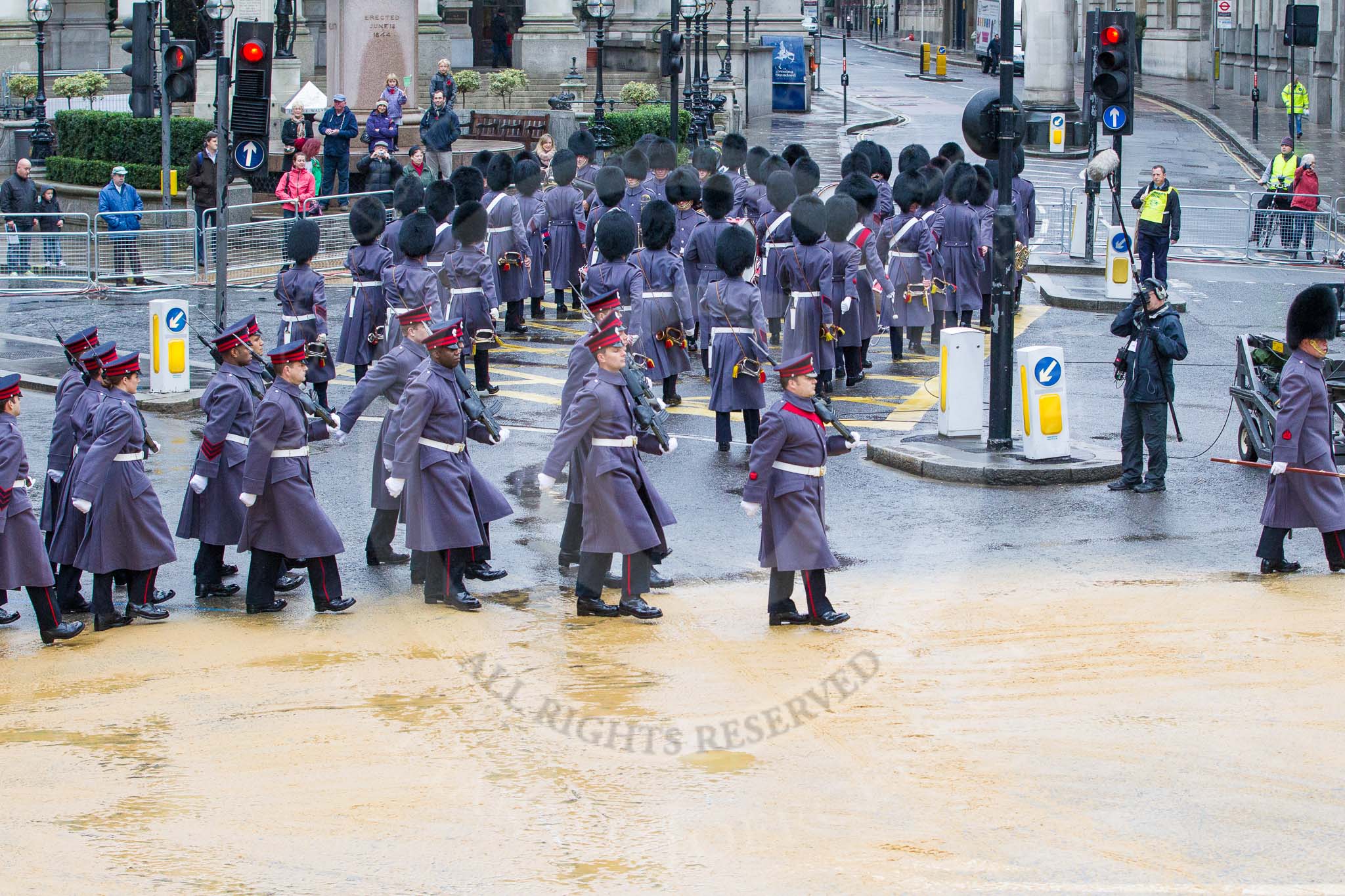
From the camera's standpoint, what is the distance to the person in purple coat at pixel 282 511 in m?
10.9

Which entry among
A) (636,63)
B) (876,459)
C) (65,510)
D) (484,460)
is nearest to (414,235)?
(484,460)

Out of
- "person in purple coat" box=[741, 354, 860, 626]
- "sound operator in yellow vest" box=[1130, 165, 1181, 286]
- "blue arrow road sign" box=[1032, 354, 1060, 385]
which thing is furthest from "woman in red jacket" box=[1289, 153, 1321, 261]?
"person in purple coat" box=[741, 354, 860, 626]

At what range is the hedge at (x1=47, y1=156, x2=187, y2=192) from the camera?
97.7ft

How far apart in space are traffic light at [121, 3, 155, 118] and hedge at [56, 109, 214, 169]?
7.40m

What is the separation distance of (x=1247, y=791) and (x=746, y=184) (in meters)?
15.1

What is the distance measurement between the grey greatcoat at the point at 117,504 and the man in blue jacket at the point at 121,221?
47.9 ft

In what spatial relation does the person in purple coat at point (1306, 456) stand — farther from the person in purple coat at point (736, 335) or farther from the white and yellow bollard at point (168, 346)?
the white and yellow bollard at point (168, 346)

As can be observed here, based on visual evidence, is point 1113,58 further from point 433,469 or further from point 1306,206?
point 1306,206

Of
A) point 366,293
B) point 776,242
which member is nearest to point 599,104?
point 776,242

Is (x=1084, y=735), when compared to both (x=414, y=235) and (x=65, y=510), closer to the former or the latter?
(x=65, y=510)

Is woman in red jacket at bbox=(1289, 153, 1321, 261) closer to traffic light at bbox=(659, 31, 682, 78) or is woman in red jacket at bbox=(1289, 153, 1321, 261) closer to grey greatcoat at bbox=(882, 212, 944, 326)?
traffic light at bbox=(659, 31, 682, 78)

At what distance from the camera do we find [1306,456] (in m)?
11.6

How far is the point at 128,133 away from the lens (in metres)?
31.0

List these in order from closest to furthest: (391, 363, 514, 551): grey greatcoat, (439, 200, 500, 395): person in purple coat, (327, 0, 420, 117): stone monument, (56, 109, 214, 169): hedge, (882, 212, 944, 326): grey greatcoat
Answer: (391, 363, 514, 551): grey greatcoat → (439, 200, 500, 395): person in purple coat → (882, 212, 944, 326): grey greatcoat → (56, 109, 214, 169): hedge → (327, 0, 420, 117): stone monument
